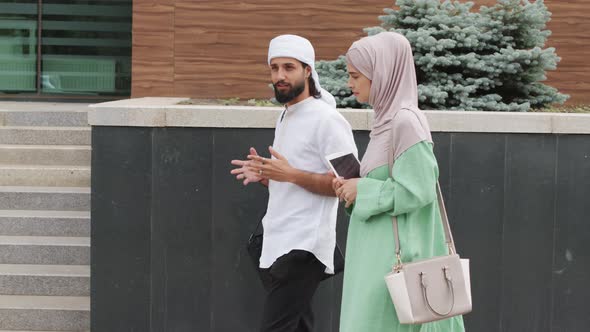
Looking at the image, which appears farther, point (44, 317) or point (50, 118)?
point (50, 118)

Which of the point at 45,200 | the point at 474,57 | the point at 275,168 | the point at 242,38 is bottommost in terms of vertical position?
the point at 45,200

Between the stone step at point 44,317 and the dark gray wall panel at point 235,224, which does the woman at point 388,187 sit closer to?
the dark gray wall panel at point 235,224

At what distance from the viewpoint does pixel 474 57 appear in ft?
22.8

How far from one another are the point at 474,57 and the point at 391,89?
10.7 feet

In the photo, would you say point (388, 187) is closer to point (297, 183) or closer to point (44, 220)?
point (297, 183)

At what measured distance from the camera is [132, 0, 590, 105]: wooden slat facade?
32.8 feet

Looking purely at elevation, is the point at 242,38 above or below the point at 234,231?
above

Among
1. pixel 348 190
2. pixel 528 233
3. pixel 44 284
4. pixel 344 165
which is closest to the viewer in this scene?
pixel 348 190

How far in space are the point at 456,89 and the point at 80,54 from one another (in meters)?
6.46

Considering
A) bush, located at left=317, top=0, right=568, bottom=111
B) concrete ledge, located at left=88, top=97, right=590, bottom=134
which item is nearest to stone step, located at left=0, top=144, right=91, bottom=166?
bush, located at left=317, top=0, right=568, bottom=111

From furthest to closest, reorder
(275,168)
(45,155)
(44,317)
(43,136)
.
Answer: (43,136), (45,155), (44,317), (275,168)

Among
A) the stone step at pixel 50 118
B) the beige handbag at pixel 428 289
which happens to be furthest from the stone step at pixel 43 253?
the beige handbag at pixel 428 289

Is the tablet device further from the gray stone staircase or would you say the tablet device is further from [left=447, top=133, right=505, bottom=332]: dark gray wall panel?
the gray stone staircase

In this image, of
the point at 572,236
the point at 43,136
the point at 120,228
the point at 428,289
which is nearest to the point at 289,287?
the point at 428,289
